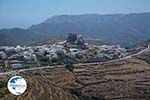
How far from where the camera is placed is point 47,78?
5244 cm

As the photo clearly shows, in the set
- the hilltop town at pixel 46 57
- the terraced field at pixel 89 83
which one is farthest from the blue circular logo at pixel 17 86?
the hilltop town at pixel 46 57

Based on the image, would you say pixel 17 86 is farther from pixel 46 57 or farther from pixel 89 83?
pixel 46 57

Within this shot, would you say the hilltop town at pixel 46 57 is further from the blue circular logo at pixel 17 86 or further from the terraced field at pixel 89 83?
the blue circular logo at pixel 17 86

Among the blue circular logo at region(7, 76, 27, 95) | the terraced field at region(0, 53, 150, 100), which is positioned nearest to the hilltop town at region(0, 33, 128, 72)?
the terraced field at region(0, 53, 150, 100)

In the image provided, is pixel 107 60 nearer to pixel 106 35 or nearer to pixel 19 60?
→ pixel 19 60

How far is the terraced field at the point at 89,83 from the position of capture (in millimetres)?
45953

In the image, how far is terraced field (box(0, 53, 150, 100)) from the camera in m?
46.0

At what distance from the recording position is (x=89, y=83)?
52.3 meters

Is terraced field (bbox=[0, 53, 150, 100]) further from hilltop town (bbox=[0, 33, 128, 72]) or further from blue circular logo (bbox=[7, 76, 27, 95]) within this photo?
hilltop town (bbox=[0, 33, 128, 72])

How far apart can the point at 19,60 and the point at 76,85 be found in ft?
54.6

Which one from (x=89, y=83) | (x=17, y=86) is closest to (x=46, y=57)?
(x=89, y=83)

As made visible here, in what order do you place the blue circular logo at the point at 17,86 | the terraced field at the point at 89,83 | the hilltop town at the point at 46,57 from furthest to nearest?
the hilltop town at the point at 46,57 < the terraced field at the point at 89,83 < the blue circular logo at the point at 17,86

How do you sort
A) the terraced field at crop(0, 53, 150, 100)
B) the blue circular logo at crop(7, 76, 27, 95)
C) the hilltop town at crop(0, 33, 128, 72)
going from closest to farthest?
1. the blue circular logo at crop(7, 76, 27, 95)
2. the terraced field at crop(0, 53, 150, 100)
3. the hilltop town at crop(0, 33, 128, 72)

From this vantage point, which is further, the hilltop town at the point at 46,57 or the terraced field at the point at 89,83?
the hilltop town at the point at 46,57
